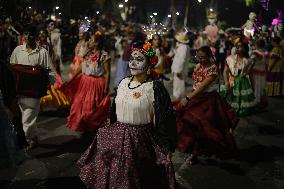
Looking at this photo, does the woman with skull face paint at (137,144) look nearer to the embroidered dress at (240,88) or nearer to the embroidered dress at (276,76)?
the embroidered dress at (240,88)

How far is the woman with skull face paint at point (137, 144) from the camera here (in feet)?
14.8

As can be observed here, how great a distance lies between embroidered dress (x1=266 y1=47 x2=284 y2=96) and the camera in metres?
14.8

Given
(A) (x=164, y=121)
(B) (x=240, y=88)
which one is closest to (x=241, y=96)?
(B) (x=240, y=88)

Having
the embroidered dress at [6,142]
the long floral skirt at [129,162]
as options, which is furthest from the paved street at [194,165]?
the long floral skirt at [129,162]

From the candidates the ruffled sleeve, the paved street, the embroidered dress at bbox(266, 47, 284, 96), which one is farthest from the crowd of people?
the embroidered dress at bbox(266, 47, 284, 96)

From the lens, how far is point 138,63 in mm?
4777

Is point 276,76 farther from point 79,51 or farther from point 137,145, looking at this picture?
point 137,145

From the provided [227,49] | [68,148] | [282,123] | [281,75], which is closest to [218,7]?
[227,49]

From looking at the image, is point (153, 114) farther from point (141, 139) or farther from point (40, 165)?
point (40, 165)

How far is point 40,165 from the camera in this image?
6707mm

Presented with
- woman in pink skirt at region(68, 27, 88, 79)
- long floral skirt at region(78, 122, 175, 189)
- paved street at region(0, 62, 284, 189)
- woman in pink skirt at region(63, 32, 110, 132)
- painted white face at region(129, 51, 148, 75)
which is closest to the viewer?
long floral skirt at region(78, 122, 175, 189)

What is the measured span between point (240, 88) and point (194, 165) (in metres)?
3.89

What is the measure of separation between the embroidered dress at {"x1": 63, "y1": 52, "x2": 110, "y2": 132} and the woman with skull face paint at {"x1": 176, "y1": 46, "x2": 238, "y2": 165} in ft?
5.72

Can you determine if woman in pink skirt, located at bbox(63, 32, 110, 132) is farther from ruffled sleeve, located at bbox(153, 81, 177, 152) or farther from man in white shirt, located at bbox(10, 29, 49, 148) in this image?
ruffled sleeve, located at bbox(153, 81, 177, 152)
